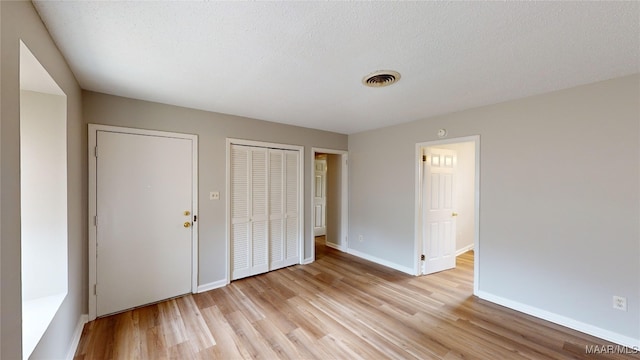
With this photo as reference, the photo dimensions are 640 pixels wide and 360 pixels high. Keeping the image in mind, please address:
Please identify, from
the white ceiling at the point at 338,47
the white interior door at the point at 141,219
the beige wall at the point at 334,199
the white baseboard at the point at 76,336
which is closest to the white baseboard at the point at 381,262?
the beige wall at the point at 334,199

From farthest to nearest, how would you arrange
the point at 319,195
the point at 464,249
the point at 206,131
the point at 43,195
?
the point at 319,195
the point at 464,249
the point at 206,131
the point at 43,195

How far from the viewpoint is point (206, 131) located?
2.98m

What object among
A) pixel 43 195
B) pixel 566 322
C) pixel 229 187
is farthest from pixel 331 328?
pixel 43 195

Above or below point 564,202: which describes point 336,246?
below

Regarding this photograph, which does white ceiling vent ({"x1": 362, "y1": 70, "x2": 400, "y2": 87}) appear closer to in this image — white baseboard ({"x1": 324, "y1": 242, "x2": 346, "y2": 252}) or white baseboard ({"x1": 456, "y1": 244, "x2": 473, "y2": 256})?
white baseboard ({"x1": 324, "y1": 242, "x2": 346, "y2": 252})

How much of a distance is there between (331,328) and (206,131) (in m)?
2.59

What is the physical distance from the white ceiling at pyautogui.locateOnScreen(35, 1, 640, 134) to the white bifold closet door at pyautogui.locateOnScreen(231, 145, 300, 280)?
44.2 inches

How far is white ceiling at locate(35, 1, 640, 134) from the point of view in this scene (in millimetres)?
1248

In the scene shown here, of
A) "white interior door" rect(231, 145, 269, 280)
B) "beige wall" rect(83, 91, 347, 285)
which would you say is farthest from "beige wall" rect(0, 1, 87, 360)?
"white interior door" rect(231, 145, 269, 280)

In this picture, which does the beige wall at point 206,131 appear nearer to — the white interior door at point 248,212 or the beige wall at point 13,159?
the white interior door at point 248,212

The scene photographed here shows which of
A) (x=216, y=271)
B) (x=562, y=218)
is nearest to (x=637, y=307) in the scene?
(x=562, y=218)

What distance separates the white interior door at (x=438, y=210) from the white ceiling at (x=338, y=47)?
1.25 metres

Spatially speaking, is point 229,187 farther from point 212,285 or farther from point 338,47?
point 338,47
